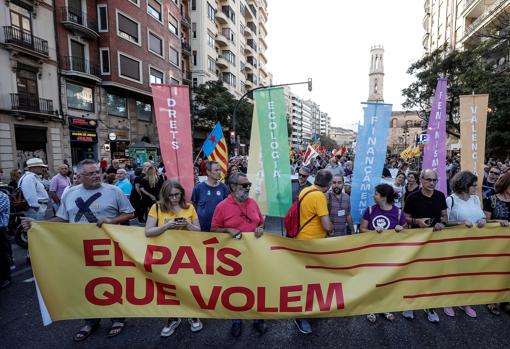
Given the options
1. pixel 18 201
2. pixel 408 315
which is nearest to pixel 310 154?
pixel 408 315

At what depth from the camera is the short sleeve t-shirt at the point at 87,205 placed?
9.95 feet

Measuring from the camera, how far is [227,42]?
125 ft

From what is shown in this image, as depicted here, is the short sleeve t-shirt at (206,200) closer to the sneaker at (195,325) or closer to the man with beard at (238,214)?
the man with beard at (238,214)

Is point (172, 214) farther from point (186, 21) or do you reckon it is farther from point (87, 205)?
point (186, 21)

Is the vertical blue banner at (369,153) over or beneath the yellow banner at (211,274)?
over

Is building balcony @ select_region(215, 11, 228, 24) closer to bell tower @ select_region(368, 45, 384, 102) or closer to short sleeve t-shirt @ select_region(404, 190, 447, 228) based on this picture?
short sleeve t-shirt @ select_region(404, 190, 447, 228)

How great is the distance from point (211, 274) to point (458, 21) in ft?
133

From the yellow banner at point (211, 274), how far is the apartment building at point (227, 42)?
108 feet

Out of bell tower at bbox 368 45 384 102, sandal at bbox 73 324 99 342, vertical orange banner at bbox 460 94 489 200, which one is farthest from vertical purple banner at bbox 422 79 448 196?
bell tower at bbox 368 45 384 102

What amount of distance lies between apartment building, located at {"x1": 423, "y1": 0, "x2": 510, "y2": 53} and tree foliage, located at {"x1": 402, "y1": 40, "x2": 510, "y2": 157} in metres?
3.40

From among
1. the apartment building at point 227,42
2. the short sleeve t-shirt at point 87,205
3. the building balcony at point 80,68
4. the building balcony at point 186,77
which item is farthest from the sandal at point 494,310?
the apartment building at point 227,42

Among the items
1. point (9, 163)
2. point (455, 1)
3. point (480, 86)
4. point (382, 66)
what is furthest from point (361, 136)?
point (382, 66)

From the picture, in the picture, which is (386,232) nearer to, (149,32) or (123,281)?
(123,281)

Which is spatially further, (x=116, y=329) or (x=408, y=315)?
Result: (x=408, y=315)
